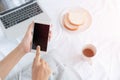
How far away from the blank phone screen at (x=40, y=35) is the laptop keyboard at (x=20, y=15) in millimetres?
147

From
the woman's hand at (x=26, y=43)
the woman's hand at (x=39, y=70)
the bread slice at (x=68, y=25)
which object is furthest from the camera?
the bread slice at (x=68, y=25)

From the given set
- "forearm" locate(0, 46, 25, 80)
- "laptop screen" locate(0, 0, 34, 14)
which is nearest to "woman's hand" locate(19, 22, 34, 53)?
"forearm" locate(0, 46, 25, 80)

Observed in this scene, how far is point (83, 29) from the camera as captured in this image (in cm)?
98

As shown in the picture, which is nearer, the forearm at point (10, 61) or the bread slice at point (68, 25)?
the forearm at point (10, 61)

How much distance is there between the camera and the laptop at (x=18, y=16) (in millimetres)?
926

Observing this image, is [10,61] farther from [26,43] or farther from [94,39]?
[94,39]

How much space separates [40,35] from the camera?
824mm

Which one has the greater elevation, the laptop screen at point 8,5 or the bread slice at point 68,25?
the laptop screen at point 8,5

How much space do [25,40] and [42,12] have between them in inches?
6.4

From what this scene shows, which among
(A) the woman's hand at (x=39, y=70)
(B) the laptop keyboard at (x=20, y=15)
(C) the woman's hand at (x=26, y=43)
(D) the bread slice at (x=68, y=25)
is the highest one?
(B) the laptop keyboard at (x=20, y=15)

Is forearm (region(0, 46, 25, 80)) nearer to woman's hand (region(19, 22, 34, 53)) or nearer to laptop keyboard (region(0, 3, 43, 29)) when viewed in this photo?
woman's hand (region(19, 22, 34, 53))

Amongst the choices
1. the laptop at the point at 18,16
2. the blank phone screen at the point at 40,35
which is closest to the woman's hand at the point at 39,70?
the blank phone screen at the point at 40,35

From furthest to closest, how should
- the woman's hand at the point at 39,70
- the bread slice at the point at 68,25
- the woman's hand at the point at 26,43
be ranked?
the bread slice at the point at 68,25, the woman's hand at the point at 26,43, the woman's hand at the point at 39,70

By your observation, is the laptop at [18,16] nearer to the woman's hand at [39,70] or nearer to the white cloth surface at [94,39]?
the white cloth surface at [94,39]
